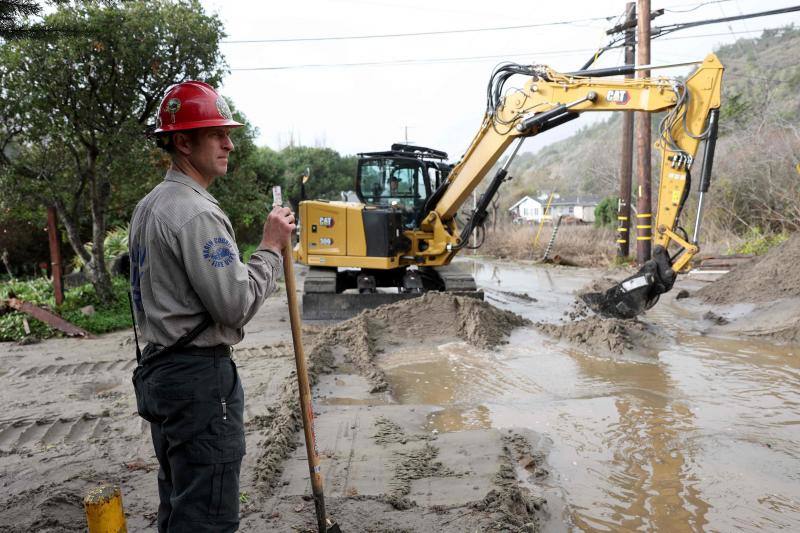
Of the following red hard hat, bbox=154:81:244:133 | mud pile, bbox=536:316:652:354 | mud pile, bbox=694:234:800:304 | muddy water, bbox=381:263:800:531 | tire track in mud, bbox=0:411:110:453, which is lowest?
muddy water, bbox=381:263:800:531

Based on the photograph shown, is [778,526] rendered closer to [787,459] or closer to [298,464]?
[787,459]

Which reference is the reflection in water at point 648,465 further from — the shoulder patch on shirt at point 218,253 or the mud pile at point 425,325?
the shoulder patch on shirt at point 218,253

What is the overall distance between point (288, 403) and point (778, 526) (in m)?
3.56

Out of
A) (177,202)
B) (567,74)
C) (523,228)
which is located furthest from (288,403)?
(523,228)

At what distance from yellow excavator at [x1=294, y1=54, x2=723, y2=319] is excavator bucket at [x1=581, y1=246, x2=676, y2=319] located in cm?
1

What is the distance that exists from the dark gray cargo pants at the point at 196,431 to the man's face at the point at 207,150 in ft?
2.24

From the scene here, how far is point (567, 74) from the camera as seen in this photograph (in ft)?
29.8

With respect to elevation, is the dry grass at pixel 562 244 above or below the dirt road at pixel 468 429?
above

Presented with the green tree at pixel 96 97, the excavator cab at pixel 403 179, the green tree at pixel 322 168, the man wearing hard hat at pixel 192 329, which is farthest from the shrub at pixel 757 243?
the green tree at pixel 322 168

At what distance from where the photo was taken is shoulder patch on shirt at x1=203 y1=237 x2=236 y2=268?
209 centimetres

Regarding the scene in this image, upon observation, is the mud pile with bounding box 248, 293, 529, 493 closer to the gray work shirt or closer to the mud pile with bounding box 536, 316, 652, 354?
the mud pile with bounding box 536, 316, 652, 354

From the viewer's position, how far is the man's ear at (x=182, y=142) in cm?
230

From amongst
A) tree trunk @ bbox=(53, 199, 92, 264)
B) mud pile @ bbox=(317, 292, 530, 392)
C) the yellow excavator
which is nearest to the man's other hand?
mud pile @ bbox=(317, 292, 530, 392)

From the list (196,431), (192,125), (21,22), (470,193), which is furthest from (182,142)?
(470,193)
